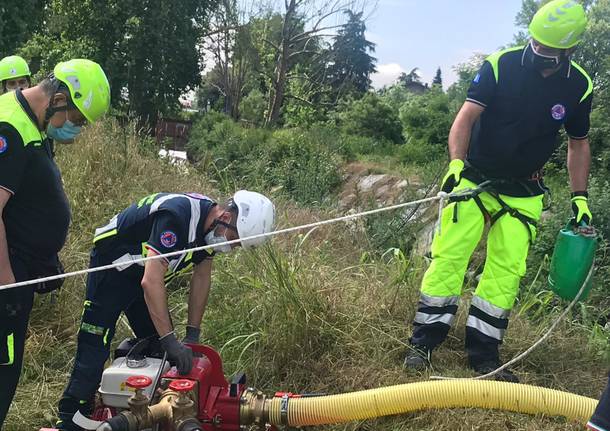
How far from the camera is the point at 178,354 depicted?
2486 millimetres

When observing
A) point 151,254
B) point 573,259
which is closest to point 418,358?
point 573,259

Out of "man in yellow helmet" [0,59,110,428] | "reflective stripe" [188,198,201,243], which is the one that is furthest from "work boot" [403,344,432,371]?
"man in yellow helmet" [0,59,110,428]

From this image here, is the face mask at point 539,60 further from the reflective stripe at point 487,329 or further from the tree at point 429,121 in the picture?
the tree at point 429,121

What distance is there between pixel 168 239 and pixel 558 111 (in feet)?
7.33

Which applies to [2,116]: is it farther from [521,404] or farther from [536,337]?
[536,337]

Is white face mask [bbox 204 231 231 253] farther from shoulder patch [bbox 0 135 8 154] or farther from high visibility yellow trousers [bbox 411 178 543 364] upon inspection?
high visibility yellow trousers [bbox 411 178 543 364]

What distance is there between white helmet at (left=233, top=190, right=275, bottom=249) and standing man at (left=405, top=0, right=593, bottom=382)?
1102mm

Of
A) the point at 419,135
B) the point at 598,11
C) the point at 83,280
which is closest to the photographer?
the point at 83,280

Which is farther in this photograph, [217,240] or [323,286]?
[323,286]

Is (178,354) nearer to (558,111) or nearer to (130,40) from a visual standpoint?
(558,111)

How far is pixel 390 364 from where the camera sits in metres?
3.34

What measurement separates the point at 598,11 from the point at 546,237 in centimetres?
1062

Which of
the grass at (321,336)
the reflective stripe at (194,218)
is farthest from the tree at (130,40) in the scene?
the reflective stripe at (194,218)

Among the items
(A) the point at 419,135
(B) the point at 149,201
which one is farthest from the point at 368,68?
(B) the point at 149,201
